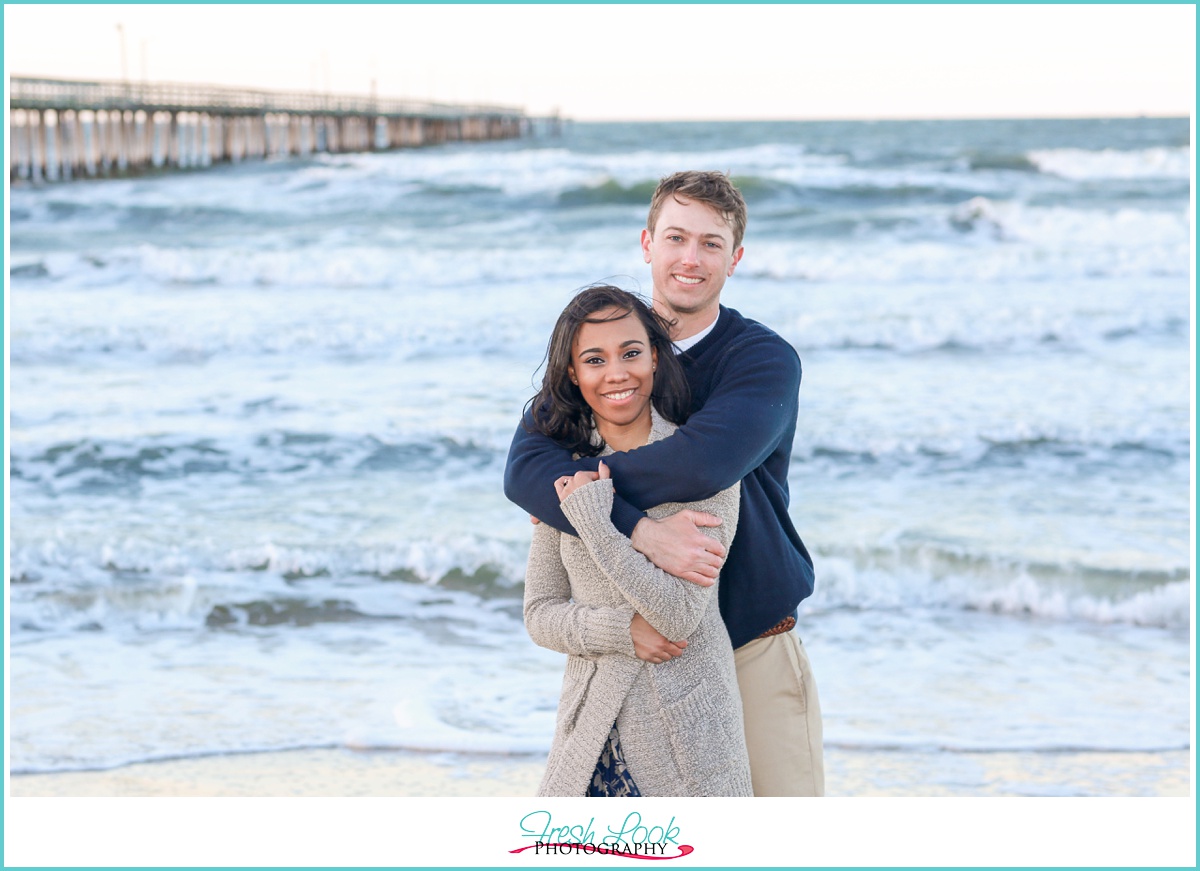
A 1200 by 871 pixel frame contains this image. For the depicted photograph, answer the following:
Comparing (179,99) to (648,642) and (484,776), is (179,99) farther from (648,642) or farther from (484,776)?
(648,642)

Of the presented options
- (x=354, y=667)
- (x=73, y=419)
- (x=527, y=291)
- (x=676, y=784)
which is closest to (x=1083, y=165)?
(x=527, y=291)

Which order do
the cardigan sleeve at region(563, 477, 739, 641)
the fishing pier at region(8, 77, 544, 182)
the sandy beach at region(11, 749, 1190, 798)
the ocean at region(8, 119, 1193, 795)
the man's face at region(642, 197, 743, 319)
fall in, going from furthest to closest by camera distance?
the fishing pier at region(8, 77, 544, 182), the ocean at region(8, 119, 1193, 795), the sandy beach at region(11, 749, 1190, 798), the man's face at region(642, 197, 743, 319), the cardigan sleeve at region(563, 477, 739, 641)

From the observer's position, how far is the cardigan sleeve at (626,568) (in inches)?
82.7

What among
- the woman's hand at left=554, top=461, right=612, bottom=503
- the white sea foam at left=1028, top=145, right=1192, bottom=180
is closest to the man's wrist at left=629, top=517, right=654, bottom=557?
the woman's hand at left=554, top=461, right=612, bottom=503

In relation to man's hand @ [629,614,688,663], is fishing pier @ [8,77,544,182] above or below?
above

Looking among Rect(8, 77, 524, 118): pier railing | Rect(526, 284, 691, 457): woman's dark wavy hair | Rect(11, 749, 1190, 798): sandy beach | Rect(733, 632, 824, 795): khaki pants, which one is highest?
Rect(8, 77, 524, 118): pier railing

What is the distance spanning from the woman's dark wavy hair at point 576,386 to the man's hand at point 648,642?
368 mm

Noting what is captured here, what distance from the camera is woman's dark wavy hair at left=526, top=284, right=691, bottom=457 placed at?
7.20 ft

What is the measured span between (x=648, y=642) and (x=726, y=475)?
357 millimetres

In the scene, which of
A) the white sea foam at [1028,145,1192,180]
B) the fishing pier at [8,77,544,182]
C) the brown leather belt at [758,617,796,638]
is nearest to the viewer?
the brown leather belt at [758,617,796,638]

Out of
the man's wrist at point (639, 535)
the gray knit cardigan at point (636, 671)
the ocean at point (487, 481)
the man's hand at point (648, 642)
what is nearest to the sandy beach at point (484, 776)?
the ocean at point (487, 481)

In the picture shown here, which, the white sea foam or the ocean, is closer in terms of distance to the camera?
the ocean

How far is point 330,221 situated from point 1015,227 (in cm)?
1130

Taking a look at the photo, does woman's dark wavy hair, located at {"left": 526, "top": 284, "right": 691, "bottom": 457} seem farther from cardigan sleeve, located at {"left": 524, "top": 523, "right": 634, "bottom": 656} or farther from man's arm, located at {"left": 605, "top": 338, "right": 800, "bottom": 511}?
cardigan sleeve, located at {"left": 524, "top": 523, "right": 634, "bottom": 656}
